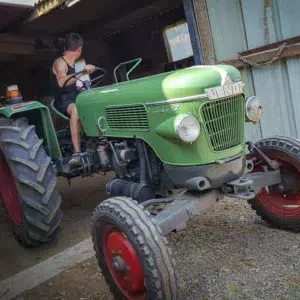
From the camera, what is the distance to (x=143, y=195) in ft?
9.50

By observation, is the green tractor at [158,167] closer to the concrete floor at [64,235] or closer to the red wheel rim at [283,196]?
the red wheel rim at [283,196]

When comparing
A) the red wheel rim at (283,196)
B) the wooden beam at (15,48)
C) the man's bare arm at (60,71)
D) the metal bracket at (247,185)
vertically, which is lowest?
the red wheel rim at (283,196)

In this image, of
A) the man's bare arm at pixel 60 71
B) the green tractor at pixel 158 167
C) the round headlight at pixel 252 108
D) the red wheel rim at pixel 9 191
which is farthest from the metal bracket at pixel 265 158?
the red wheel rim at pixel 9 191

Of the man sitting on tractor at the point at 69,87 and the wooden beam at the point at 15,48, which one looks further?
the wooden beam at the point at 15,48

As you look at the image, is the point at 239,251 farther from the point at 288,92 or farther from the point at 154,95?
the point at 288,92

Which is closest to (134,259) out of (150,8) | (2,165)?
(2,165)

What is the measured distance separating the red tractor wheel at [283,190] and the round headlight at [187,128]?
2.97ft

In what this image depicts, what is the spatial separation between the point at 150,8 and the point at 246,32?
294 centimetres

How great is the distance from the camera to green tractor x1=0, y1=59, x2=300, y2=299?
→ 89.8 inches

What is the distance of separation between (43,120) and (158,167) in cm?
161

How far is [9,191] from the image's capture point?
3.98 meters

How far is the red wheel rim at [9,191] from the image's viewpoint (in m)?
3.81

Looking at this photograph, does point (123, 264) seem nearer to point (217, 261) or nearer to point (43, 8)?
point (217, 261)

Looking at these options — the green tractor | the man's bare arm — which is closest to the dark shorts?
the man's bare arm
